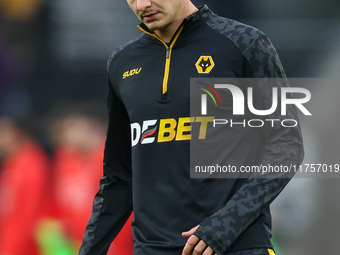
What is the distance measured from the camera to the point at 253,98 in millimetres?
1564

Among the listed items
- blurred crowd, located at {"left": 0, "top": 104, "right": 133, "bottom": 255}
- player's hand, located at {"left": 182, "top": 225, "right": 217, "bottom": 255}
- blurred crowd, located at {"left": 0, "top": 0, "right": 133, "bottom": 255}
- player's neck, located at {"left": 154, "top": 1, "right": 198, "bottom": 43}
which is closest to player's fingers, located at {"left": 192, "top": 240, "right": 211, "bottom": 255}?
player's hand, located at {"left": 182, "top": 225, "right": 217, "bottom": 255}

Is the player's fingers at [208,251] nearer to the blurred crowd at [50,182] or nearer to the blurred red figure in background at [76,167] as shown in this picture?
the blurred red figure in background at [76,167]

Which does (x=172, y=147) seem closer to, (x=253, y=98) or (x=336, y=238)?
(x=253, y=98)

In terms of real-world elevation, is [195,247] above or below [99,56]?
above

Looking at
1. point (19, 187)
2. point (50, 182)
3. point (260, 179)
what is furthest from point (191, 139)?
point (19, 187)

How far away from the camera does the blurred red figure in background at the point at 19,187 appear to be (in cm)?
414

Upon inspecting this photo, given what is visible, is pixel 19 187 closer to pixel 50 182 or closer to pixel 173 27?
pixel 50 182

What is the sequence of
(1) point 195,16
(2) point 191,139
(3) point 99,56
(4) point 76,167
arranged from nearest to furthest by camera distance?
(2) point 191,139, (1) point 195,16, (4) point 76,167, (3) point 99,56

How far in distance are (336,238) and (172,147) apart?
2782mm

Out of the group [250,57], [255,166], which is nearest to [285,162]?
[255,166]

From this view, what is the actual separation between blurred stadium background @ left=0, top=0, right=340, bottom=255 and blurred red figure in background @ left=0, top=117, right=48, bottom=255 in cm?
9

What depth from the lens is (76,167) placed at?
13.8ft

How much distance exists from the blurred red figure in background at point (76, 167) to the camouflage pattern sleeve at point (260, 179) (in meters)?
2.67

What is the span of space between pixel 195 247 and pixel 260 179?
268 mm
